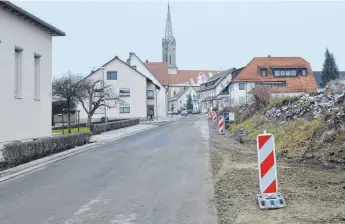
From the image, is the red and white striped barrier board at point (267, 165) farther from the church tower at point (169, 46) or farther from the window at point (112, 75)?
the church tower at point (169, 46)

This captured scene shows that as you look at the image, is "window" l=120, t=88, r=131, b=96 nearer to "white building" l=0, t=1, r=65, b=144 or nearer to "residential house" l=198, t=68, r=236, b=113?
"residential house" l=198, t=68, r=236, b=113

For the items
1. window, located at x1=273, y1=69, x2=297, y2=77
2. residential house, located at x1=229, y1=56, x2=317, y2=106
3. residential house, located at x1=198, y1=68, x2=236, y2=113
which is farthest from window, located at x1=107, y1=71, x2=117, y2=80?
window, located at x1=273, y1=69, x2=297, y2=77

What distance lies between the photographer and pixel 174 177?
10.4 m

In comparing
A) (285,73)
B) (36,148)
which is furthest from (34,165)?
(285,73)

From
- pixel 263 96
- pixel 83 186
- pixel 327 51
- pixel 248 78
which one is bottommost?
pixel 83 186

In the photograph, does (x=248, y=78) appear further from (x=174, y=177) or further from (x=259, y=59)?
(x=174, y=177)

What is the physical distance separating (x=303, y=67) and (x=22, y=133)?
67.0 meters

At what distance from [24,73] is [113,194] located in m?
14.9

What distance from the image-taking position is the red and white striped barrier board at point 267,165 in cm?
707

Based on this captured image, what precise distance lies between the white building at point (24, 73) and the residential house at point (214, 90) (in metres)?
64.7

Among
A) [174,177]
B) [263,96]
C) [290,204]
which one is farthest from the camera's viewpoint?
[263,96]

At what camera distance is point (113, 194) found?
8.39 meters

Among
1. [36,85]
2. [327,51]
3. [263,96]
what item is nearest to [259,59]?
[327,51]

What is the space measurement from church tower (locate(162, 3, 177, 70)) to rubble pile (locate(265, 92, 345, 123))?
138070 millimetres
